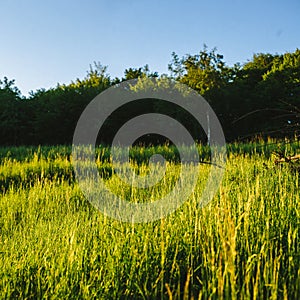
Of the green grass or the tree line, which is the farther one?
the tree line

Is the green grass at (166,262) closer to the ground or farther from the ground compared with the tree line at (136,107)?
closer to the ground

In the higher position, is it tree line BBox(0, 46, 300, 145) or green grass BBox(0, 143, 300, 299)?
tree line BBox(0, 46, 300, 145)

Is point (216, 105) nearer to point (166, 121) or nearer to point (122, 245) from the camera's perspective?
point (166, 121)

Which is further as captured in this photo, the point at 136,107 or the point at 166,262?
the point at 136,107

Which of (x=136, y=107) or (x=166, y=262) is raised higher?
(x=136, y=107)

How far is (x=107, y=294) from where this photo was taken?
2031 mm

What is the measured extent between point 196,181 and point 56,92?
67.9ft

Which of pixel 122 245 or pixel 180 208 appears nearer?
pixel 122 245

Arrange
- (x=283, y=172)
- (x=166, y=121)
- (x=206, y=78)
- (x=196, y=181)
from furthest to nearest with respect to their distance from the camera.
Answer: (x=166, y=121), (x=206, y=78), (x=196, y=181), (x=283, y=172)

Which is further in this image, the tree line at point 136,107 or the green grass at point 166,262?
the tree line at point 136,107

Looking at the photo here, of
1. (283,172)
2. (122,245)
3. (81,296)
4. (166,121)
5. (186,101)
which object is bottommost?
(81,296)

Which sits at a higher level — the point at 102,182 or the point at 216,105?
the point at 216,105

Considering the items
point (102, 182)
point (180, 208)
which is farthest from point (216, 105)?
point (180, 208)

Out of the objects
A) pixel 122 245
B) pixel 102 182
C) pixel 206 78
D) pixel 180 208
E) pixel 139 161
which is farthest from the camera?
pixel 206 78
